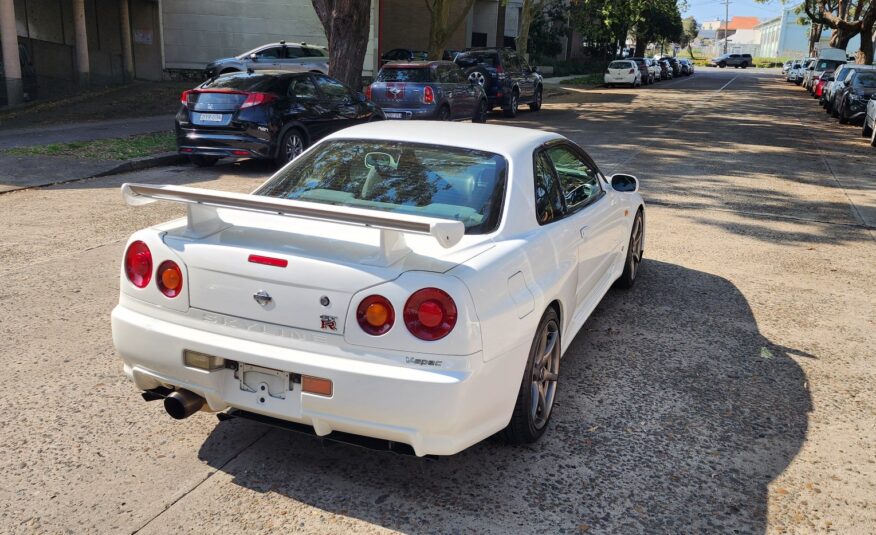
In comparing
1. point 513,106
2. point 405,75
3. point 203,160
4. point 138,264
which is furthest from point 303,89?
point 513,106

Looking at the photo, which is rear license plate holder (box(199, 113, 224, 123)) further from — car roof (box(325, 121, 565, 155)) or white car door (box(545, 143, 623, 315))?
white car door (box(545, 143, 623, 315))

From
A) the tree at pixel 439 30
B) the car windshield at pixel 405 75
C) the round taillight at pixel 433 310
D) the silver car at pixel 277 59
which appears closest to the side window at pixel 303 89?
the car windshield at pixel 405 75

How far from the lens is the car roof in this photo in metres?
4.36

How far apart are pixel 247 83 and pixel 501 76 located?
1139 cm

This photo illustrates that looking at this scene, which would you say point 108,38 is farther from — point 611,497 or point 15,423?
point 611,497

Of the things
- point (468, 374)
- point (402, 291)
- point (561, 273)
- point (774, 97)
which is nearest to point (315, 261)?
point (402, 291)

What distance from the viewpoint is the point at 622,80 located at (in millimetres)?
41156

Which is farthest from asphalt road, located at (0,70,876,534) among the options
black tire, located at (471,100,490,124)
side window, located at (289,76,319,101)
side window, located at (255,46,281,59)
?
side window, located at (255,46,281,59)

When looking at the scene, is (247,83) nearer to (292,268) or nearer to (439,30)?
(292,268)

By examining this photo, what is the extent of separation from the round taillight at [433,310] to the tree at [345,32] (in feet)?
46.4

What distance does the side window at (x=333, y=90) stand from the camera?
13078mm

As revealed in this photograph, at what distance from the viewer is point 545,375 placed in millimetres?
4047

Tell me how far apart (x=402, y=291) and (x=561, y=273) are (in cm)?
135

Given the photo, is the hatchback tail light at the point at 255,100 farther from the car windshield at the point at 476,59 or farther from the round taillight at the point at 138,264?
the car windshield at the point at 476,59
